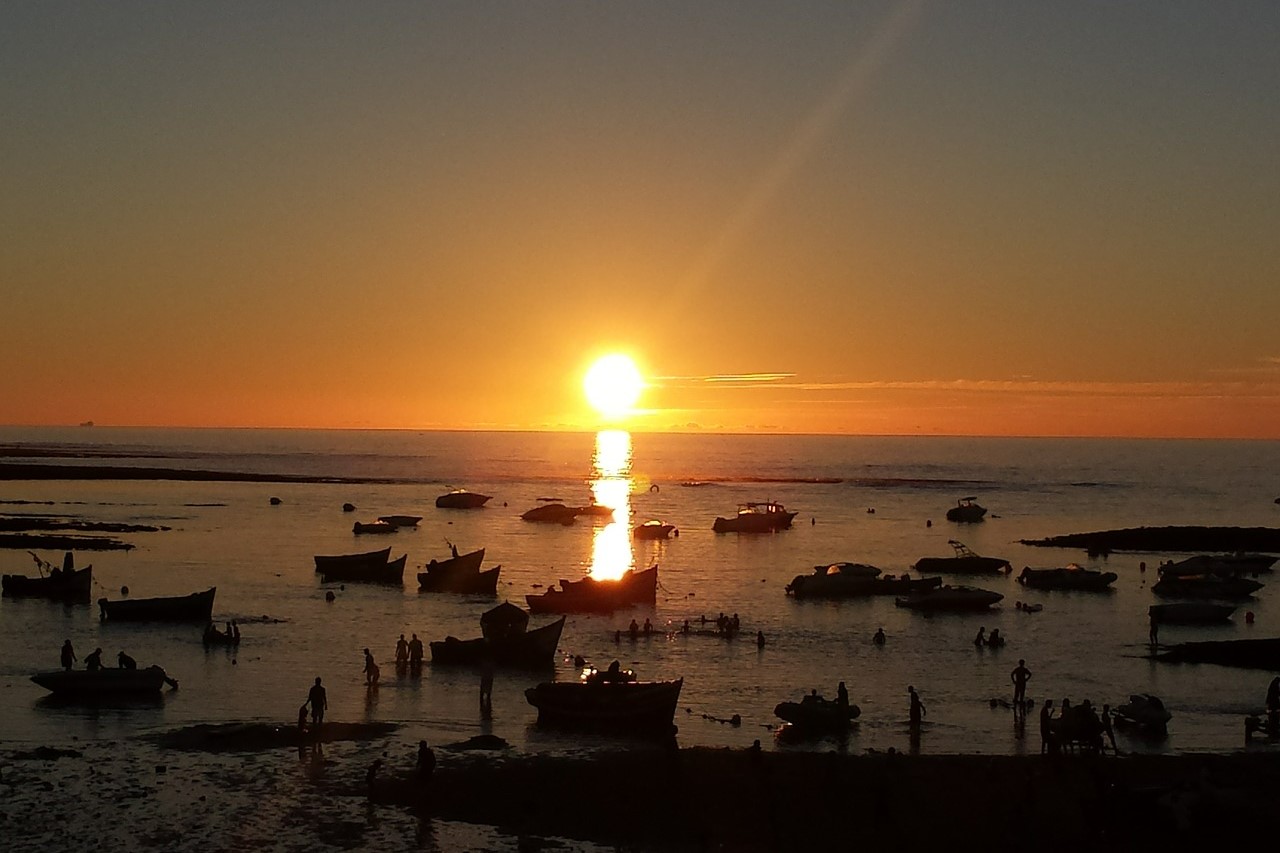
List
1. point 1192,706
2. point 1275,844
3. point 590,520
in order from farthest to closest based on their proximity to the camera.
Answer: point 590,520
point 1192,706
point 1275,844

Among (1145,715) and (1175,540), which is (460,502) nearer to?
(1175,540)

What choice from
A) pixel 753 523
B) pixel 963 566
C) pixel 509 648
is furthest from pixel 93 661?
pixel 753 523

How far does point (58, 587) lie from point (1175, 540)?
8836 cm

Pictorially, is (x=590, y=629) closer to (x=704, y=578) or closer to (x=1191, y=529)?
(x=704, y=578)

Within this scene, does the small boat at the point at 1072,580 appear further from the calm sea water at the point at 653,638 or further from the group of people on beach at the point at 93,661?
the group of people on beach at the point at 93,661

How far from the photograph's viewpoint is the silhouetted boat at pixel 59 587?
63188 mm

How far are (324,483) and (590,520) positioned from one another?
226 feet

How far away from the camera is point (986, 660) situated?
166 feet

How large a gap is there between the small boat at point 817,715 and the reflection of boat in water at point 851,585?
34330 mm

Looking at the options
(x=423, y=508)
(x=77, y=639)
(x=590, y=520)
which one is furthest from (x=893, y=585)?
(x=423, y=508)

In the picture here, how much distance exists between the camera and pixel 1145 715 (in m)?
36.3

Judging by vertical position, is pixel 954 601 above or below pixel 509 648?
below

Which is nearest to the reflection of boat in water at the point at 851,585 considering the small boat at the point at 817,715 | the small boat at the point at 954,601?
the small boat at the point at 954,601

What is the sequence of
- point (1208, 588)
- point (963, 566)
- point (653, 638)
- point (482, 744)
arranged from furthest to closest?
point (963, 566) → point (1208, 588) → point (653, 638) → point (482, 744)
